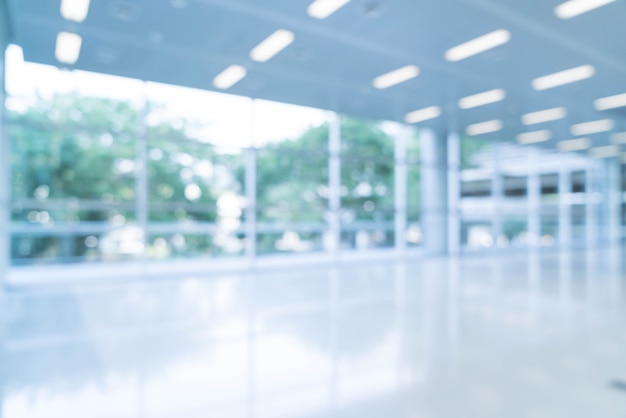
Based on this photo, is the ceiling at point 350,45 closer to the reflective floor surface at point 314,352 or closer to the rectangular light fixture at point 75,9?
the rectangular light fixture at point 75,9

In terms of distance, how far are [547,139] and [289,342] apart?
1119cm

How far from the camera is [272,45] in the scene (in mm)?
5777

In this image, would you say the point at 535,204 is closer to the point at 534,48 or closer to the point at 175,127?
the point at 534,48

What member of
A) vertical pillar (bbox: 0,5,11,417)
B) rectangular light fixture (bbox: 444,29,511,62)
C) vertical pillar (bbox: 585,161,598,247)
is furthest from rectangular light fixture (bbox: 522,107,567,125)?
vertical pillar (bbox: 0,5,11,417)

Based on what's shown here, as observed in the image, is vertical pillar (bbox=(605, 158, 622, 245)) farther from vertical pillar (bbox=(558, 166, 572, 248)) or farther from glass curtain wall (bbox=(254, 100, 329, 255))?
glass curtain wall (bbox=(254, 100, 329, 255))

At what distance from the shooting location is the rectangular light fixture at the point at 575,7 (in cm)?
443

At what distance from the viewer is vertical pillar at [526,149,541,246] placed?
14180 mm

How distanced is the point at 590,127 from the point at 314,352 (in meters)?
8.77

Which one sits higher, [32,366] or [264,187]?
[264,187]

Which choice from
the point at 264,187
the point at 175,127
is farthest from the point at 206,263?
the point at 175,127

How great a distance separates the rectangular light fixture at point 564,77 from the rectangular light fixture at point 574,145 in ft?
14.2

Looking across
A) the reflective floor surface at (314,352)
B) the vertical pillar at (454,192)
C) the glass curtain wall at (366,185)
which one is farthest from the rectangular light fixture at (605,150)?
the reflective floor surface at (314,352)

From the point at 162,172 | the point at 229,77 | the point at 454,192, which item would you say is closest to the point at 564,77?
the point at 454,192

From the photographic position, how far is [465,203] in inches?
498
